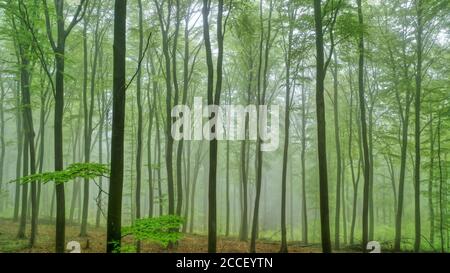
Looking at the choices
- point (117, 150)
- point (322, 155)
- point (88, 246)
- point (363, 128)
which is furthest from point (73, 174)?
point (363, 128)

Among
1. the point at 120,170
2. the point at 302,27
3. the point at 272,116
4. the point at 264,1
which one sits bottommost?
the point at 120,170

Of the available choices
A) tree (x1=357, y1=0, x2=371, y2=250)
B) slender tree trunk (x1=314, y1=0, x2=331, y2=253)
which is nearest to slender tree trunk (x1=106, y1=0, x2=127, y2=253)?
slender tree trunk (x1=314, y1=0, x2=331, y2=253)

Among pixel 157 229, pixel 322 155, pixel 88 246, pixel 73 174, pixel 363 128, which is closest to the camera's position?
pixel 73 174

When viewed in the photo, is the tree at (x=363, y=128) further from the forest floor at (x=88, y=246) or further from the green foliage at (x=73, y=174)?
the green foliage at (x=73, y=174)

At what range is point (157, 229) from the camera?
7820 millimetres

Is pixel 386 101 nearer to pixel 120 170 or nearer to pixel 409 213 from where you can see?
pixel 120 170

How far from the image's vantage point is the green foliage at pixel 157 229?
24.1 feet

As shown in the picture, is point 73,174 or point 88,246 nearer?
point 73,174

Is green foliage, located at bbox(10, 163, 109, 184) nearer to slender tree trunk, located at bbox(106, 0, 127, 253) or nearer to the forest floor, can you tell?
slender tree trunk, located at bbox(106, 0, 127, 253)

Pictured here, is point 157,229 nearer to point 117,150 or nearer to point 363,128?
point 117,150

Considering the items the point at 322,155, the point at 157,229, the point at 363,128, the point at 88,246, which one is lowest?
the point at 88,246

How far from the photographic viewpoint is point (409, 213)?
39875 mm
